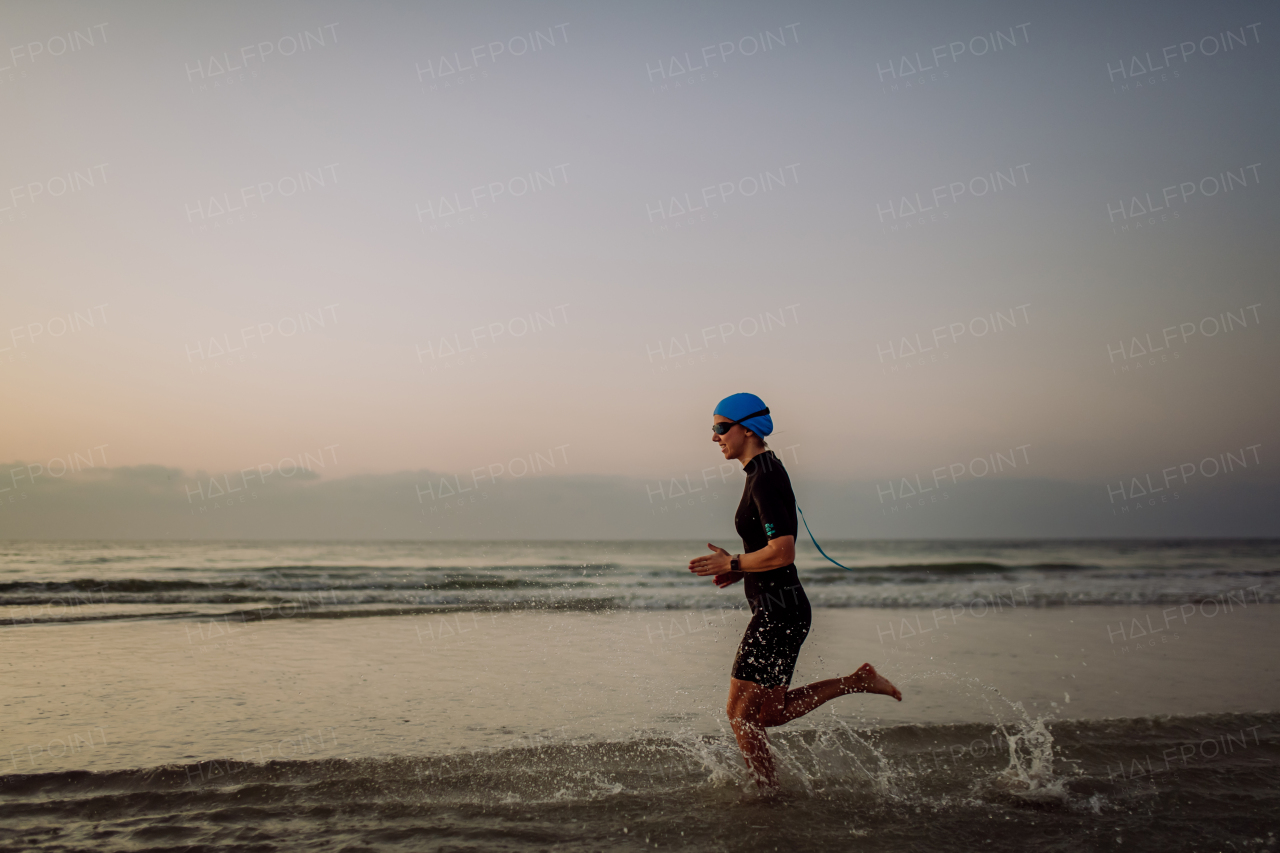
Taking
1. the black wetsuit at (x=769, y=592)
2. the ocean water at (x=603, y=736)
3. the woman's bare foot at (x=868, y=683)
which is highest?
the black wetsuit at (x=769, y=592)

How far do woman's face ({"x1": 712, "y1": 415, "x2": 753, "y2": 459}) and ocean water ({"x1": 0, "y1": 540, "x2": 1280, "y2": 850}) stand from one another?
1925mm

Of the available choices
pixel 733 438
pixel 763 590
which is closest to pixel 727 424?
pixel 733 438

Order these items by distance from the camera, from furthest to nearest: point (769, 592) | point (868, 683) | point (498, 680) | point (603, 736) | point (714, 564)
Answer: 1. point (498, 680)
2. point (603, 736)
3. point (868, 683)
4. point (769, 592)
5. point (714, 564)

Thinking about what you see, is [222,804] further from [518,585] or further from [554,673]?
[518,585]

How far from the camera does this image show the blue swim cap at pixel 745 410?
4051mm

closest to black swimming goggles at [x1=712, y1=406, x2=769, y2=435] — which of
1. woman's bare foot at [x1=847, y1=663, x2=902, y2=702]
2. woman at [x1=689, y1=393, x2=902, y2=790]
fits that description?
woman at [x1=689, y1=393, x2=902, y2=790]

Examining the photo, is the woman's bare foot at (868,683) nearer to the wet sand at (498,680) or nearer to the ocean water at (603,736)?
the ocean water at (603,736)

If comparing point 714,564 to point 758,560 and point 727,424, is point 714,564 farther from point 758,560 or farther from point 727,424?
point 727,424

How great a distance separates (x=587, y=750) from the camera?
506 centimetres

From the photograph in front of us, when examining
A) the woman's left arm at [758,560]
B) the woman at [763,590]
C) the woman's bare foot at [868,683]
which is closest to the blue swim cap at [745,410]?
the woman at [763,590]

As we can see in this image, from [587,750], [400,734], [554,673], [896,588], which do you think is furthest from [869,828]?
[896,588]

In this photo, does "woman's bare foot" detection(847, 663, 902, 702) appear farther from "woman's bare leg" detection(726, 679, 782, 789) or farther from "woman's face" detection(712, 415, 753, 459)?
"woman's face" detection(712, 415, 753, 459)

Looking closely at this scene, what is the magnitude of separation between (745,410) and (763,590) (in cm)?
98

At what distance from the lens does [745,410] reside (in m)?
4.06
